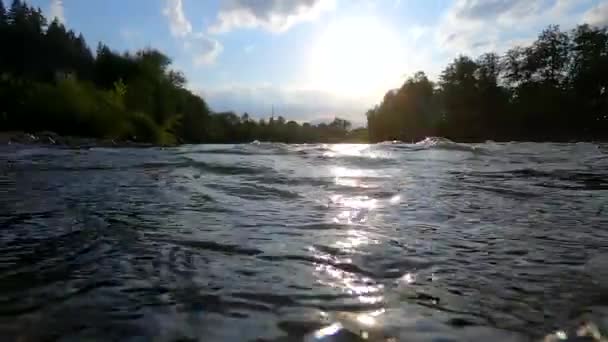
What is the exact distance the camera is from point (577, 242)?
214 centimetres

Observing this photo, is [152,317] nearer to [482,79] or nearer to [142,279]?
[142,279]

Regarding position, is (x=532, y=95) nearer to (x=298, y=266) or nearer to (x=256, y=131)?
(x=256, y=131)

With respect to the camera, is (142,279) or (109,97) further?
(109,97)

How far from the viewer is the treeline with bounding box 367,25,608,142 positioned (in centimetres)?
4388

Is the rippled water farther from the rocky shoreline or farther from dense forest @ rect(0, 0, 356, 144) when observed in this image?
dense forest @ rect(0, 0, 356, 144)

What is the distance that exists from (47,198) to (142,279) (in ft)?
7.12

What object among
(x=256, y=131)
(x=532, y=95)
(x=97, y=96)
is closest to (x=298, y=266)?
(x=97, y=96)

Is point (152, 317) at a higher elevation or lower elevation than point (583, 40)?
lower

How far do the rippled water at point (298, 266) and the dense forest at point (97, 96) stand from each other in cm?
2277

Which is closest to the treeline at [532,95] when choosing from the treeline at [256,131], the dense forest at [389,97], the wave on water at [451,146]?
the dense forest at [389,97]

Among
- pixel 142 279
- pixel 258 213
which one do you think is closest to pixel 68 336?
pixel 142 279

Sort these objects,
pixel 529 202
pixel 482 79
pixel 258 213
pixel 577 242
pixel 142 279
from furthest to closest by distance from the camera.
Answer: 1. pixel 482 79
2. pixel 529 202
3. pixel 258 213
4. pixel 577 242
5. pixel 142 279

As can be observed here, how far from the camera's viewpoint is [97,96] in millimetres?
26906

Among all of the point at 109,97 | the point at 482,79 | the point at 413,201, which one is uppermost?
the point at 482,79
